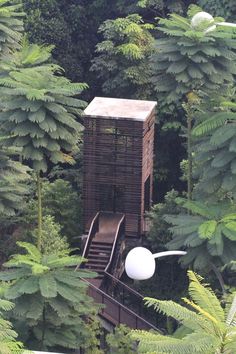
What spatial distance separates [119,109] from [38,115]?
244 inches

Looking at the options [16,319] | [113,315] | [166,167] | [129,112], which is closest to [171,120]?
[166,167]

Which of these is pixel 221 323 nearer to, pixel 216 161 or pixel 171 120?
pixel 216 161

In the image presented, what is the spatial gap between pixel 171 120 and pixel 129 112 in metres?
4.81

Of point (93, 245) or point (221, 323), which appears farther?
point (93, 245)

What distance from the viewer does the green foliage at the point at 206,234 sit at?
22.3 metres

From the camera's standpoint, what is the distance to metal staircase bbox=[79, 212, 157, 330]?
82.0ft

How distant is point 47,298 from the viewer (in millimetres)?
20406

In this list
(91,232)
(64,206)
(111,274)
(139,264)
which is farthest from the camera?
(64,206)

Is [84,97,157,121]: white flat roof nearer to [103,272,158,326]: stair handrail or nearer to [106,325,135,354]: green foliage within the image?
[103,272,158,326]: stair handrail

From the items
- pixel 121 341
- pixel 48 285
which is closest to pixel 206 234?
pixel 121 341

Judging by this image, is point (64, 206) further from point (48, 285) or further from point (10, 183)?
point (48, 285)

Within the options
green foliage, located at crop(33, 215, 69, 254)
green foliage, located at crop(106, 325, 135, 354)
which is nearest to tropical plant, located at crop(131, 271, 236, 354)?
green foliage, located at crop(106, 325, 135, 354)

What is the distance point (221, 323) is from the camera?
40.3ft

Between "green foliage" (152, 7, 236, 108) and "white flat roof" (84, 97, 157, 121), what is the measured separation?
3.73 metres
